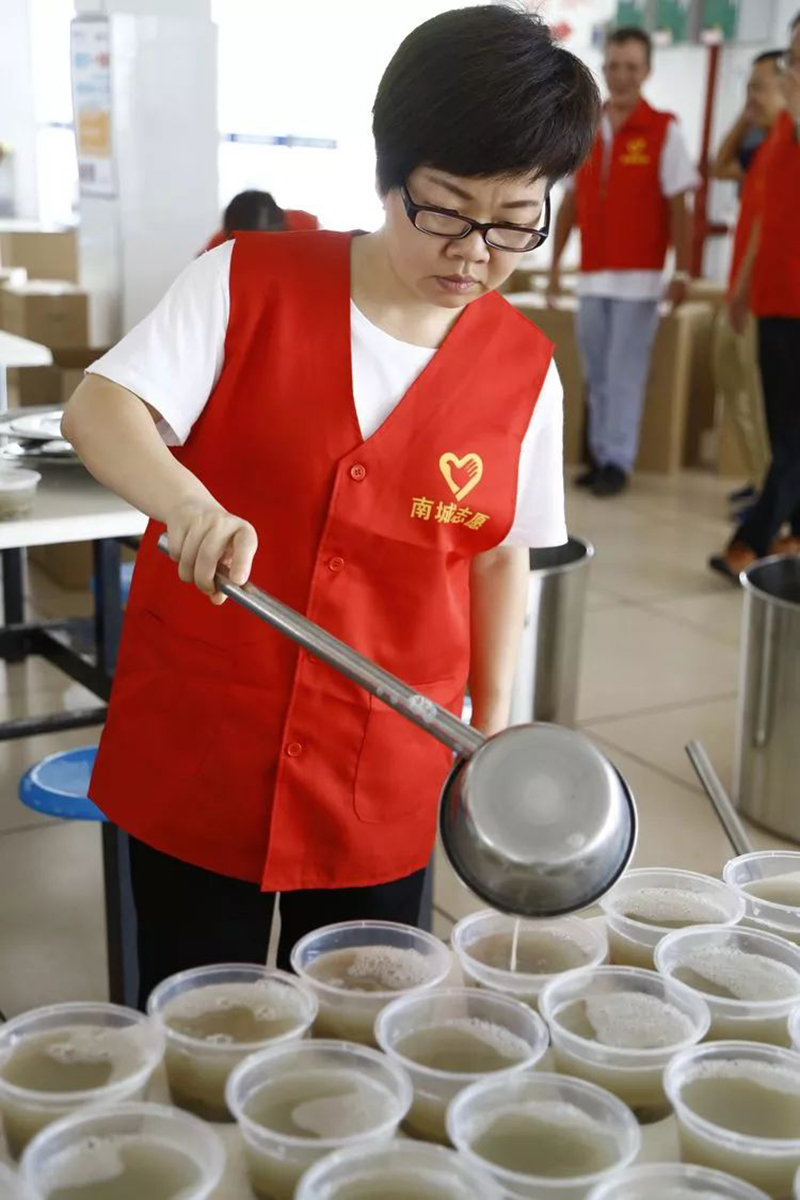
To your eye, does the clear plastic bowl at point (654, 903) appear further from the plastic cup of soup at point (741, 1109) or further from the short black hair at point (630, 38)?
the short black hair at point (630, 38)

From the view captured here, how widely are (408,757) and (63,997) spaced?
103 centimetres

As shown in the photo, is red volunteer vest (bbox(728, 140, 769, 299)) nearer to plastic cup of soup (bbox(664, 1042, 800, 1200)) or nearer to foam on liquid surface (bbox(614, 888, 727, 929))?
foam on liquid surface (bbox(614, 888, 727, 929))

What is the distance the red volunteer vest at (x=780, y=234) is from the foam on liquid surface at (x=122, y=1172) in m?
3.55

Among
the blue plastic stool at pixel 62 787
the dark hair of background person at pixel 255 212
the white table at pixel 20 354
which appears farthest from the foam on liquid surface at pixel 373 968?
the dark hair of background person at pixel 255 212

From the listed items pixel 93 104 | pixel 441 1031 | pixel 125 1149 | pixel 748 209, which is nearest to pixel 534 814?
pixel 441 1031

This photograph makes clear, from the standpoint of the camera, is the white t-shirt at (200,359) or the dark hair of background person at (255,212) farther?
the dark hair of background person at (255,212)

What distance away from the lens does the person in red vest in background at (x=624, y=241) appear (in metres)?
5.11

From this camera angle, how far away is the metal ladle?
0.93 metres

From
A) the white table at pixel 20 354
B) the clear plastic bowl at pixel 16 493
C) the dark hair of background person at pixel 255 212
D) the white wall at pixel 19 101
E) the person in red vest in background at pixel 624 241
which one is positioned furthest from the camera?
the white wall at pixel 19 101

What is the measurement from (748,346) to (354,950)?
424cm

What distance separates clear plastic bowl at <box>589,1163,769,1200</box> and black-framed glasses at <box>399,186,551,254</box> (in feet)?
2.28

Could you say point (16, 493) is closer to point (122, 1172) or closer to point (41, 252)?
point (122, 1172)

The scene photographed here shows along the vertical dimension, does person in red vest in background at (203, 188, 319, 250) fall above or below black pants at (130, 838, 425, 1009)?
above

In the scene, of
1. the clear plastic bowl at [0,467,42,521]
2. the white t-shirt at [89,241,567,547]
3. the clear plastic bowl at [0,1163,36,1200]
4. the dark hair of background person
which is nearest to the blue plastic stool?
the clear plastic bowl at [0,467,42,521]
